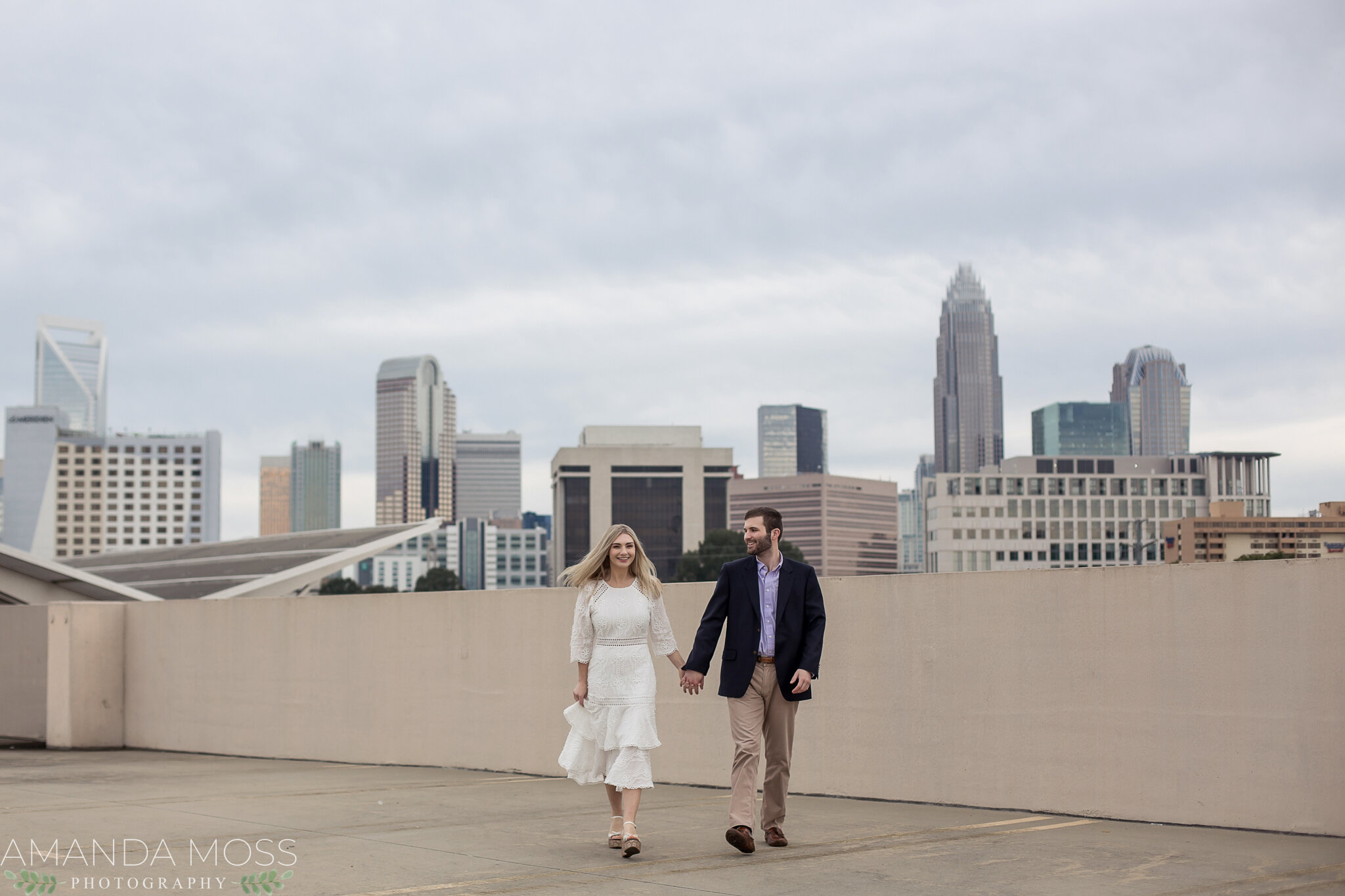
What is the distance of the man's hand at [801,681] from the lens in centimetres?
595

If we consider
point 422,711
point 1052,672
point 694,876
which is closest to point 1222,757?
point 1052,672

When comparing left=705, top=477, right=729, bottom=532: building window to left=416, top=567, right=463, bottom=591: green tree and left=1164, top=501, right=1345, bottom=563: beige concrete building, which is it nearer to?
left=416, top=567, right=463, bottom=591: green tree

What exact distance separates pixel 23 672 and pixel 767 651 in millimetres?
11602

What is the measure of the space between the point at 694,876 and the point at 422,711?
595 centimetres

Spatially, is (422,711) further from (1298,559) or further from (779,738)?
(1298,559)

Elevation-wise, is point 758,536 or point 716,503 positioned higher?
point 716,503

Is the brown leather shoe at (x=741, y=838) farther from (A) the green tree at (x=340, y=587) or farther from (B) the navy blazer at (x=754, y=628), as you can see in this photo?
(A) the green tree at (x=340, y=587)

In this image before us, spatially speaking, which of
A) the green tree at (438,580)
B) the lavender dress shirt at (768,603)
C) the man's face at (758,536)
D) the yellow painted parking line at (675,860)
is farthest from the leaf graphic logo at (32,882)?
the green tree at (438,580)

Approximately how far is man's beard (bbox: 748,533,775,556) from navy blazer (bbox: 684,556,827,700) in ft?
0.15

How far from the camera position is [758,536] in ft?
20.1

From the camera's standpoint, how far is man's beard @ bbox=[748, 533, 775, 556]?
6148 millimetres

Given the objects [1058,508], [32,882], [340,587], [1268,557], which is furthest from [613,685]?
[1058,508]

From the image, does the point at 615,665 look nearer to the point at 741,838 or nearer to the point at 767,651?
the point at 767,651

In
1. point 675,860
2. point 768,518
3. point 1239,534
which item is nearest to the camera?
point 675,860
